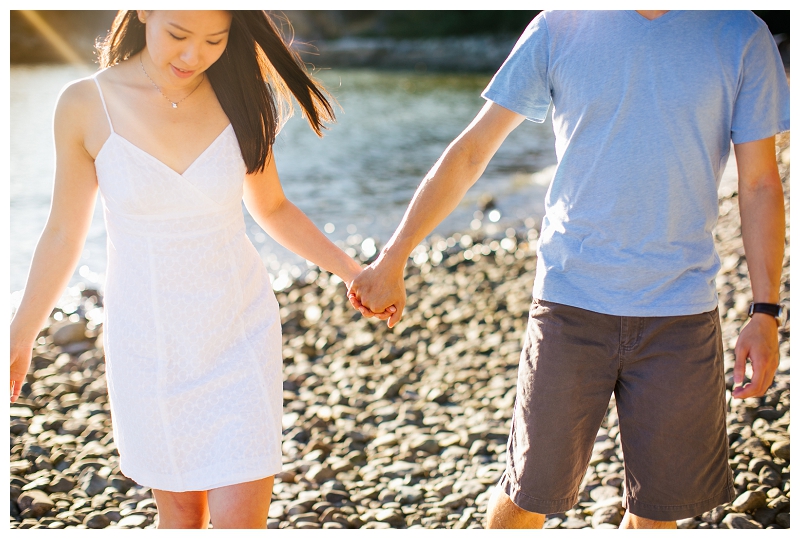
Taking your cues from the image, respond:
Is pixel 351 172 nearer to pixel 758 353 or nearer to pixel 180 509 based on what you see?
pixel 180 509

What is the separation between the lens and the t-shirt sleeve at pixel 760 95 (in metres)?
2.14

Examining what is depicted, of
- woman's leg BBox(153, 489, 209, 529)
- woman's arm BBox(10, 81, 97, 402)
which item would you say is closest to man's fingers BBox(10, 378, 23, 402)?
woman's arm BBox(10, 81, 97, 402)

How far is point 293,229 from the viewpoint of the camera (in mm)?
2566

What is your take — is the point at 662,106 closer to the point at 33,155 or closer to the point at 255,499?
the point at 255,499

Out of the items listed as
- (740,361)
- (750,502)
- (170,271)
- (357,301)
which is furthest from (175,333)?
(750,502)

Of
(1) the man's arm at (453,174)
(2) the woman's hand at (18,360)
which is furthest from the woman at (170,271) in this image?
(1) the man's arm at (453,174)

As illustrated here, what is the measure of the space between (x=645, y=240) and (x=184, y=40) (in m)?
1.41

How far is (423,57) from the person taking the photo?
1991 inches

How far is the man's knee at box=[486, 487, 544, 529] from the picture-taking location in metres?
2.38

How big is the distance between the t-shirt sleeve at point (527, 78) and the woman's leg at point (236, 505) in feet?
4.43

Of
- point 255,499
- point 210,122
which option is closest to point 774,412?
point 255,499

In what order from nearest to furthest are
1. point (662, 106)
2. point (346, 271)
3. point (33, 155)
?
point (662, 106), point (346, 271), point (33, 155)

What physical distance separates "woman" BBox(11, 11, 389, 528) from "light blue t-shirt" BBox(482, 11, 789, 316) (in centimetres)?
99

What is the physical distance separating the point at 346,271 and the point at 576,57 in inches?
39.4
